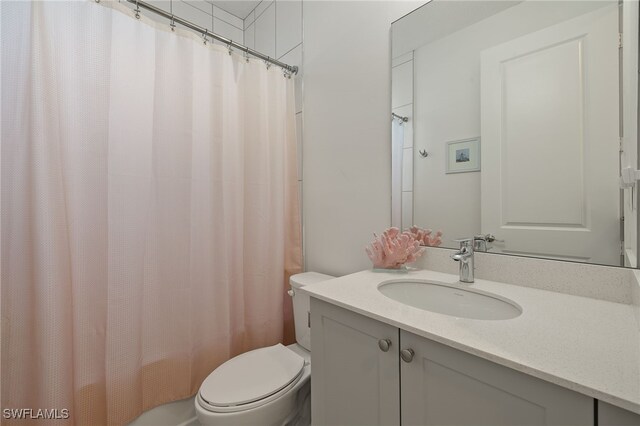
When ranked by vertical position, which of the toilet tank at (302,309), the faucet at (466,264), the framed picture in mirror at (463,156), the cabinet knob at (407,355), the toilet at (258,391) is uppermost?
the framed picture in mirror at (463,156)

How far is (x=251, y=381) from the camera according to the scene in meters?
1.09

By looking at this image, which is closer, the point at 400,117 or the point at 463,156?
the point at 463,156

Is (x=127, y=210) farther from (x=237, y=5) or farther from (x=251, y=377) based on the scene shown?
(x=237, y=5)

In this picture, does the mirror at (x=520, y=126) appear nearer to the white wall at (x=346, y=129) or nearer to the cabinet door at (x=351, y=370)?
the white wall at (x=346, y=129)

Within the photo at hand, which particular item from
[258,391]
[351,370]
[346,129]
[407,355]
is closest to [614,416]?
[407,355]

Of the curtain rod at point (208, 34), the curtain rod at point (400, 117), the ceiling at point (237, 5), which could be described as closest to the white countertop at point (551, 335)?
the curtain rod at point (400, 117)

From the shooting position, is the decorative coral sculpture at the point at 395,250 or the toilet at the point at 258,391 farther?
the decorative coral sculpture at the point at 395,250

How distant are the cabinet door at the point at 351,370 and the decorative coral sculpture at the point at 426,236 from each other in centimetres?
54

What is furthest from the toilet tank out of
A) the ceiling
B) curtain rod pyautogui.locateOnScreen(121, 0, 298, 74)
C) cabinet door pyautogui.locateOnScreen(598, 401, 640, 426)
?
the ceiling

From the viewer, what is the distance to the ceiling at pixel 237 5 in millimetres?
1958

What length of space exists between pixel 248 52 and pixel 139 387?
1714mm

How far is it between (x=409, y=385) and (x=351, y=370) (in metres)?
0.18

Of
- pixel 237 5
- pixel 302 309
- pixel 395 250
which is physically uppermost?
pixel 237 5

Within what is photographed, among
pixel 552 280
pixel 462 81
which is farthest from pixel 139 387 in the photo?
pixel 462 81
